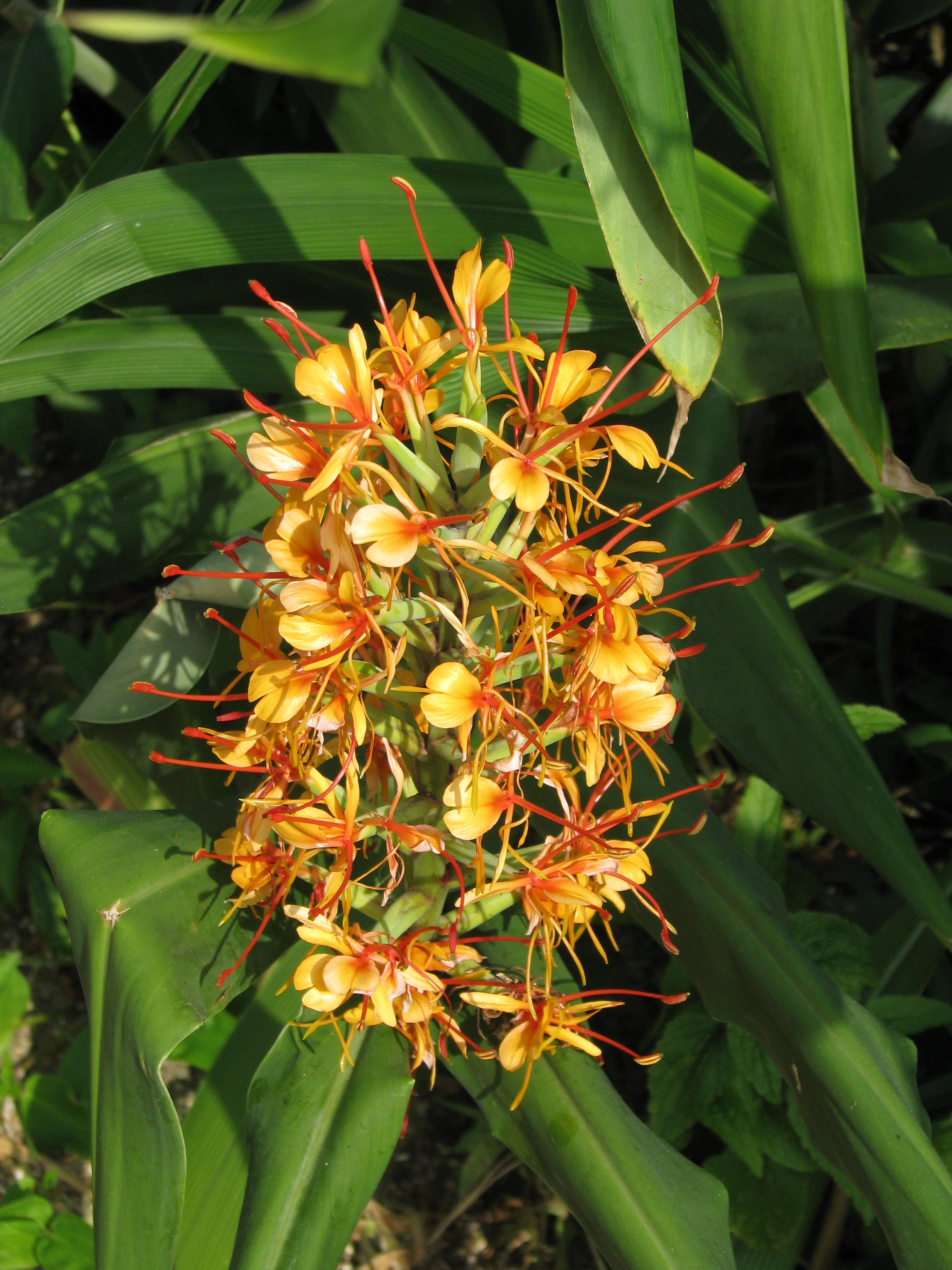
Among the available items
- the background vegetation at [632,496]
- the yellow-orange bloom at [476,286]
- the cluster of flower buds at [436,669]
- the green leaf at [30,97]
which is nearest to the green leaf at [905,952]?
the background vegetation at [632,496]

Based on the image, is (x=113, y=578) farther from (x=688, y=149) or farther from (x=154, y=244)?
(x=688, y=149)

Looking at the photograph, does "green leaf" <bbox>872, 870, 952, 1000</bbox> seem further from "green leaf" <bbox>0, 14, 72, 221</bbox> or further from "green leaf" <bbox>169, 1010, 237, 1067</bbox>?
"green leaf" <bbox>0, 14, 72, 221</bbox>

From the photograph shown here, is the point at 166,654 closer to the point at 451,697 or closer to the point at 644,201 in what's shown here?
the point at 451,697

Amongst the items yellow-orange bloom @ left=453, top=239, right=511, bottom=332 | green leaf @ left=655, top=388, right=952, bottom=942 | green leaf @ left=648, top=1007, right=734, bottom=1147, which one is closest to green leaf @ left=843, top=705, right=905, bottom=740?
green leaf @ left=655, top=388, right=952, bottom=942

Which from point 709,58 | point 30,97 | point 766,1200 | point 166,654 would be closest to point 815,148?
point 709,58

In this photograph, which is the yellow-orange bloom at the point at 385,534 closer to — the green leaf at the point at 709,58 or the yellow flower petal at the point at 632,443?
the yellow flower petal at the point at 632,443

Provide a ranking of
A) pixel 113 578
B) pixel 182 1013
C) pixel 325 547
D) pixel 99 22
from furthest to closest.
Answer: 1. pixel 113 578
2. pixel 182 1013
3. pixel 325 547
4. pixel 99 22

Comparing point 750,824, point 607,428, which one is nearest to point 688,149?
point 607,428

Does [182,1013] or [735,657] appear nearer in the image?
[182,1013]
